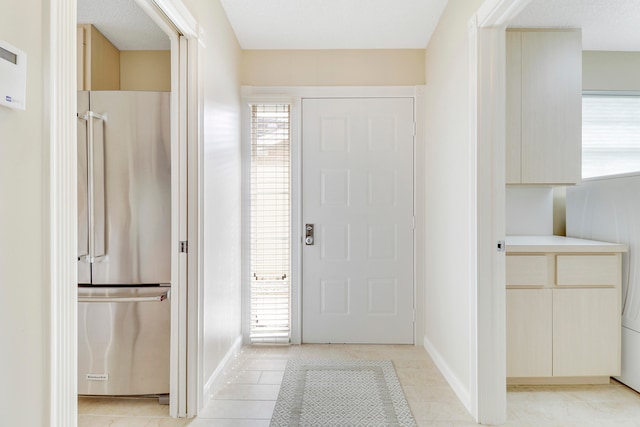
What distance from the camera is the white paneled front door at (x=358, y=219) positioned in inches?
127

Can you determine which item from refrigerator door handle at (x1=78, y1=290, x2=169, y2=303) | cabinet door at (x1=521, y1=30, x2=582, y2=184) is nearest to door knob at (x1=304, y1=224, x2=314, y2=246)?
refrigerator door handle at (x1=78, y1=290, x2=169, y2=303)

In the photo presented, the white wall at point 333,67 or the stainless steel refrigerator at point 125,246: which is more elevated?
the white wall at point 333,67

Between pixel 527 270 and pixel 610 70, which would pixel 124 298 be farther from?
pixel 610 70

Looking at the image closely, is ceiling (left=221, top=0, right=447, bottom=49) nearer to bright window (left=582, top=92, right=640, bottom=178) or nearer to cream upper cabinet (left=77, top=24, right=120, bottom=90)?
cream upper cabinet (left=77, top=24, right=120, bottom=90)

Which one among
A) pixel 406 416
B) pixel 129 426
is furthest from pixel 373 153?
pixel 129 426

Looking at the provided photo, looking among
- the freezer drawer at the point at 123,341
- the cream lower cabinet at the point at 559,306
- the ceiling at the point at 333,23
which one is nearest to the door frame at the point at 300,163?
the ceiling at the point at 333,23

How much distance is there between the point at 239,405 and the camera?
2.24 metres

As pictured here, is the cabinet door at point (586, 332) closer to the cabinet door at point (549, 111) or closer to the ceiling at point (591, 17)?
the cabinet door at point (549, 111)

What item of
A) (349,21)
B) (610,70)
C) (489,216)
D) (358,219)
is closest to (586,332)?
(489,216)

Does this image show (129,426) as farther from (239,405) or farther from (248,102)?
(248,102)

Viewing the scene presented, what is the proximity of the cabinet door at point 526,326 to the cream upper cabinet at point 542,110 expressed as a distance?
809mm

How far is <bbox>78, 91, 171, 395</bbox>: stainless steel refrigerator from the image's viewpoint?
2.17 m
